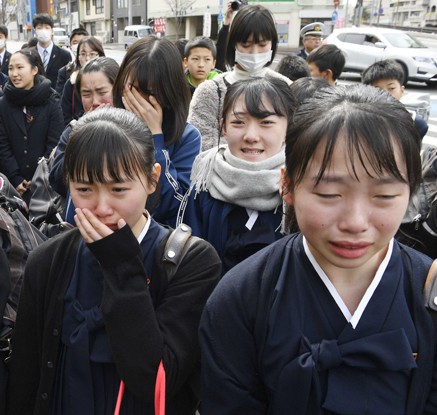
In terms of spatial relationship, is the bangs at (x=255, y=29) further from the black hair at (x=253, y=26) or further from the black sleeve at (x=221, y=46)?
the black sleeve at (x=221, y=46)

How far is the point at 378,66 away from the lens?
381cm

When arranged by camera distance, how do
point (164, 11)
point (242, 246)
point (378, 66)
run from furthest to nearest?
1. point (164, 11)
2. point (378, 66)
3. point (242, 246)

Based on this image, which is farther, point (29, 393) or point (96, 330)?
point (29, 393)

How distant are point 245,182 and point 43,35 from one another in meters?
6.03

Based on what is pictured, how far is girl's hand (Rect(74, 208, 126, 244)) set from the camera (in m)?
1.32

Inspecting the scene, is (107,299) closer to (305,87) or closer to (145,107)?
(145,107)

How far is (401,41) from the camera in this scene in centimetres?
1487

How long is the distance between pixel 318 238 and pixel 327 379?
33 centimetres

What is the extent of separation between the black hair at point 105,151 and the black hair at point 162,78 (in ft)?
2.34

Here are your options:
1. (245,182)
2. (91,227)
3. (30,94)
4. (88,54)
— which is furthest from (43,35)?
(91,227)

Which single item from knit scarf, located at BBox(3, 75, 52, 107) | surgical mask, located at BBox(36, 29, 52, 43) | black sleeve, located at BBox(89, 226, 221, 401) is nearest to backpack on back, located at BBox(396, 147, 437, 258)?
black sleeve, located at BBox(89, 226, 221, 401)

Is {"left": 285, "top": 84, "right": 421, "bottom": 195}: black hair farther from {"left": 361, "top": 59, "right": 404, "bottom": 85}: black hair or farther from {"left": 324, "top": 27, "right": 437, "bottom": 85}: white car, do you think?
{"left": 324, "top": 27, "right": 437, "bottom": 85}: white car

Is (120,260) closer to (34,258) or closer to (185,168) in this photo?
(34,258)

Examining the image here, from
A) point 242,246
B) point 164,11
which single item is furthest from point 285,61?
point 164,11
